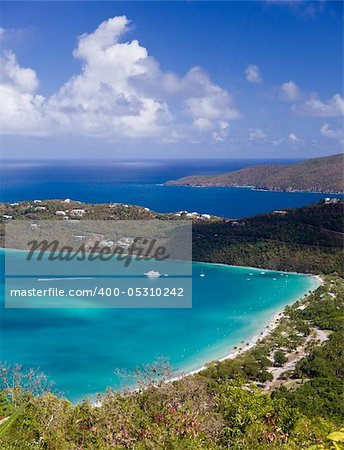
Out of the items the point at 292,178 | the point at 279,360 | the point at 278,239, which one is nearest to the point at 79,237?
the point at 278,239

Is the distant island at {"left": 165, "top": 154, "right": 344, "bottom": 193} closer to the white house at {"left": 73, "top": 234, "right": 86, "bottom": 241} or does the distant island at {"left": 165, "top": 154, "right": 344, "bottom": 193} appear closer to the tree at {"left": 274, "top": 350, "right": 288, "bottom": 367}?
the white house at {"left": 73, "top": 234, "right": 86, "bottom": 241}

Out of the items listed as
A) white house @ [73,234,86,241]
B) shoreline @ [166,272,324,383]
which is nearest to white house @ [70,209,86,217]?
white house @ [73,234,86,241]

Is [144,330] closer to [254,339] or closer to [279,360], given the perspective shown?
[254,339]

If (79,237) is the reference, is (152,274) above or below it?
below

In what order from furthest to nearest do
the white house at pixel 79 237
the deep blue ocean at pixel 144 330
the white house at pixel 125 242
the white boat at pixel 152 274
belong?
the white house at pixel 79 237, the white house at pixel 125 242, the white boat at pixel 152 274, the deep blue ocean at pixel 144 330

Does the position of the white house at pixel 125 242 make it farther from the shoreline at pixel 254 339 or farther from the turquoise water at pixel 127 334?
the shoreline at pixel 254 339

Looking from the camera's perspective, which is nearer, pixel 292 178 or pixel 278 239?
pixel 278 239

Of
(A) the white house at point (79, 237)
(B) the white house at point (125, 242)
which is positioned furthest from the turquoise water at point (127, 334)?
(A) the white house at point (79, 237)
